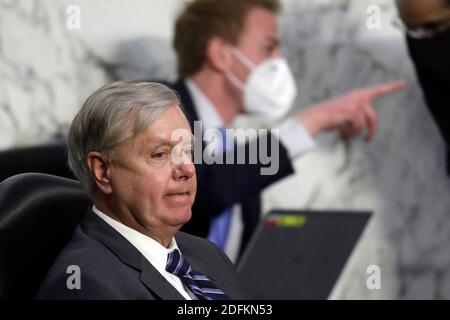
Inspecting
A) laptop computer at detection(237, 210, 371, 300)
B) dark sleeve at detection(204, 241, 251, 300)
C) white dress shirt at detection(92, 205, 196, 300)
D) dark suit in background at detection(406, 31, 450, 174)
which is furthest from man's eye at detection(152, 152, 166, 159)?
dark suit in background at detection(406, 31, 450, 174)

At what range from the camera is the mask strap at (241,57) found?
10.4ft

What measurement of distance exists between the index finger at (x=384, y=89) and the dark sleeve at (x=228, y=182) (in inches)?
21.9

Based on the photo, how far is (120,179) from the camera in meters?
1.41

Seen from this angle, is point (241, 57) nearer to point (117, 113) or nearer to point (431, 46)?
point (431, 46)

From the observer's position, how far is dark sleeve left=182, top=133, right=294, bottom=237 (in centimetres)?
279

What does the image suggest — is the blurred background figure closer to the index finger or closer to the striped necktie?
the index finger

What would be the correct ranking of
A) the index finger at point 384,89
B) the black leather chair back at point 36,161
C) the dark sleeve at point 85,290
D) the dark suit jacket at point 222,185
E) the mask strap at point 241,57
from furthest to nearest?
1. the index finger at point 384,89
2. the mask strap at point 241,57
3. the dark suit jacket at point 222,185
4. the black leather chair back at point 36,161
5. the dark sleeve at point 85,290

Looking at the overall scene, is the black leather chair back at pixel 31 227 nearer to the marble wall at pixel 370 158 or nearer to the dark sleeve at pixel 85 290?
the dark sleeve at pixel 85 290

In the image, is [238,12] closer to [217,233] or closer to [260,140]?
[260,140]

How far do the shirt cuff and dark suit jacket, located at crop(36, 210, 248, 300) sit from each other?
145 cm

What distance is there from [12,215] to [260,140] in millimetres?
1501

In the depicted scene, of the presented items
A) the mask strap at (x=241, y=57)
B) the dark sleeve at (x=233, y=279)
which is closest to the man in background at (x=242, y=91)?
the mask strap at (x=241, y=57)

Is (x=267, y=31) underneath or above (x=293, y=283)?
above

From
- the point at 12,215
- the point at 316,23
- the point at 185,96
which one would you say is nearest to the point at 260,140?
the point at 185,96
